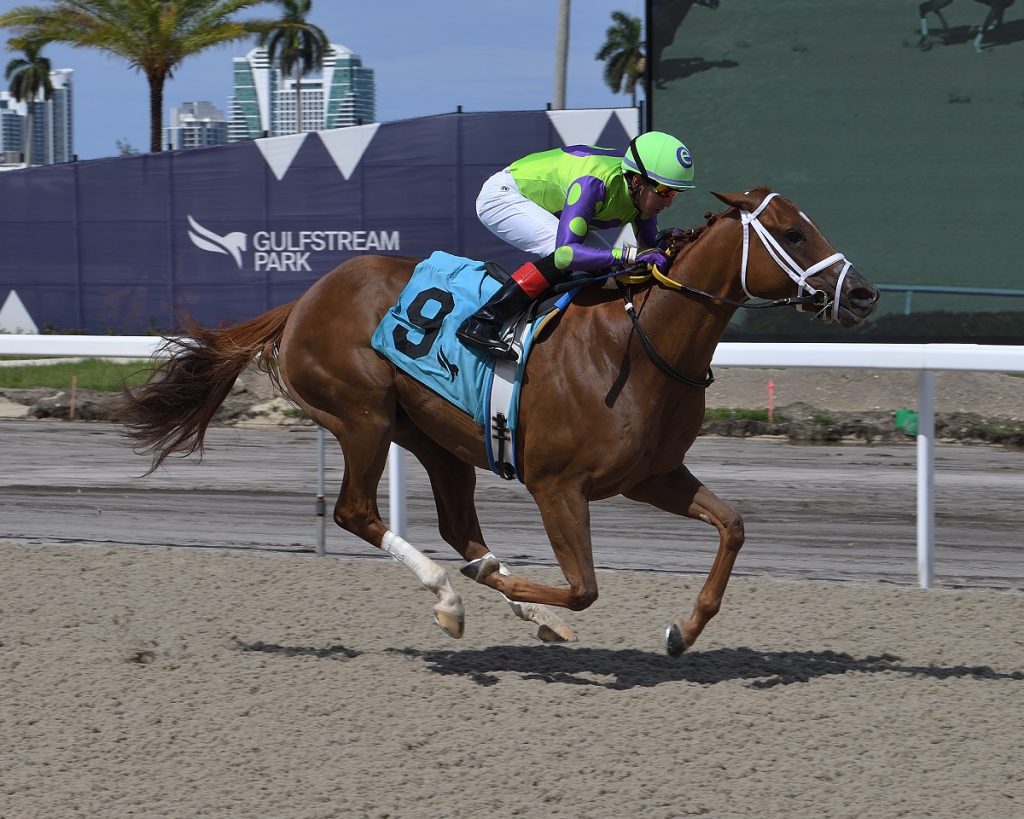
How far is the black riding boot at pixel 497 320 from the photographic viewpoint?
16.0ft

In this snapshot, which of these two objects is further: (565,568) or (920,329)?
(920,329)

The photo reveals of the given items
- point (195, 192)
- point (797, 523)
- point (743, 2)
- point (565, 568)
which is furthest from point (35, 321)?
point (565, 568)

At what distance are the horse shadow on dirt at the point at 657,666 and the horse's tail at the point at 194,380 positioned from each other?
138 cm

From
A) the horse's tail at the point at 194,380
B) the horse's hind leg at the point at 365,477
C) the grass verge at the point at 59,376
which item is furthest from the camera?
the grass verge at the point at 59,376

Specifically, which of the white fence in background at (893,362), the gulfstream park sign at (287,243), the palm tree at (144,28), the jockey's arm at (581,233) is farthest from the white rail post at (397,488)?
the palm tree at (144,28)

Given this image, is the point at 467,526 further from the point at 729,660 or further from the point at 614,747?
the point at 614,747

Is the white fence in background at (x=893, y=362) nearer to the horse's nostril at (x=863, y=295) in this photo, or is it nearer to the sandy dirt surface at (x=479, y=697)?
the sandy dirt surface at (x=479, y=697)

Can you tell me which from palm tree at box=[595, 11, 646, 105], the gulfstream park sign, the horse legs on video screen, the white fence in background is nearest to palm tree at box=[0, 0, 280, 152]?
the gulfstream park sign

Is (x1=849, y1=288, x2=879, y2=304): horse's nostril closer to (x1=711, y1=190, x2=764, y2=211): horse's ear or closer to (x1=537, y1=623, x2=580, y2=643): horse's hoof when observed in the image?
(x1=711, y1=190, x2=764, y2=211): horse's ear

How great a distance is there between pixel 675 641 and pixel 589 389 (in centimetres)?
90

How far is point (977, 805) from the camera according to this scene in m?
3.51

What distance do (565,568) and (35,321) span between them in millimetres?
19031

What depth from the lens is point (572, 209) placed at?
478 cm

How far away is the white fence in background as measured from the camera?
618cm
